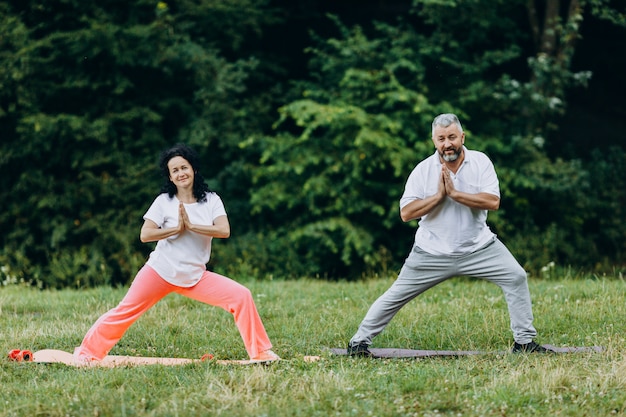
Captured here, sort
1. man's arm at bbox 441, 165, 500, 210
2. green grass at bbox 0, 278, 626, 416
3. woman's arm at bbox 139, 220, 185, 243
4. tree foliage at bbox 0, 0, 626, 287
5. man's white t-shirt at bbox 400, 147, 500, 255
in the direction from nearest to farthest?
green grass at bbox 0, 278, 626, 416 → man's arm at bbox 441, 165, 500, 210 → woman's arm at bbox 139, 220, 185, 243 → man's white t-shirt at bbox 400, 147, 500, 255 → tree foliage at bbox 0, 0, 626, 287

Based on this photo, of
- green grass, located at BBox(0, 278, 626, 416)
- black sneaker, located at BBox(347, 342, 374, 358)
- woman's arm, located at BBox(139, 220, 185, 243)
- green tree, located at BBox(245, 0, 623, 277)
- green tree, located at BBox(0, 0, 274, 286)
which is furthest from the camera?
green tree, located at BBox(0, 0, 274, 286)

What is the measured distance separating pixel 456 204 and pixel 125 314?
2.80 m

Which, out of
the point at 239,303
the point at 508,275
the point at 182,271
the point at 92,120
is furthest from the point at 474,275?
the point at 92,120

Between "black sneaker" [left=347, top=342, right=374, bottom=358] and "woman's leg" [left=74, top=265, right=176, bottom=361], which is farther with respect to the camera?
"black sneaker" [left=347, top=342, right=374, bottom=358]

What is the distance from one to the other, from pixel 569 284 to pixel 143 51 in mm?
9319

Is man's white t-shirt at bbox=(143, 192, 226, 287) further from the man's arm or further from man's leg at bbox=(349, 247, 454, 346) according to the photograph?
the man's arm

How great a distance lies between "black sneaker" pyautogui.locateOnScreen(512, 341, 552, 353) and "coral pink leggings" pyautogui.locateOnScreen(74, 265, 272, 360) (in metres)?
2.02

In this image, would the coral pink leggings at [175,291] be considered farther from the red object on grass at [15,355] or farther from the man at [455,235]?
the man at [455,235]

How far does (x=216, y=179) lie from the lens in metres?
15.6

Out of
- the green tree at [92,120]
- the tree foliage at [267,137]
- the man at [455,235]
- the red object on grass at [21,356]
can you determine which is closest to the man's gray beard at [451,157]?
the man at [455,235]

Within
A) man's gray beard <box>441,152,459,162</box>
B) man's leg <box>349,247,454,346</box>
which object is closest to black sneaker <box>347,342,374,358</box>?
man's leg <box>349,247,454,346</box>

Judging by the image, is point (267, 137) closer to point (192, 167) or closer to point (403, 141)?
point (403, 141)

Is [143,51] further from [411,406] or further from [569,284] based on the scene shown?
[411,406]

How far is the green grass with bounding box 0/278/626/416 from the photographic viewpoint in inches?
194
